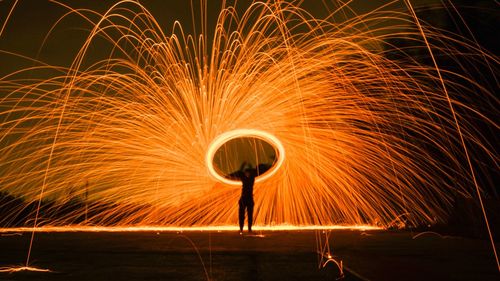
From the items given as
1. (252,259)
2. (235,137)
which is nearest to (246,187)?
(235,137)

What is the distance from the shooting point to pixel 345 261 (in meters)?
11.1

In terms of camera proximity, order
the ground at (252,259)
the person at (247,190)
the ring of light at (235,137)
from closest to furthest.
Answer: the ground at (252,259), the person at (247,190), the ring of light at (235,137)

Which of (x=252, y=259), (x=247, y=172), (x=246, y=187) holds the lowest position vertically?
(x=252, y=259)

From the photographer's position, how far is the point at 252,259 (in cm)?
1159

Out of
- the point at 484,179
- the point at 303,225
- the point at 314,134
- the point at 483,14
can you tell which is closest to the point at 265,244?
the point at 314,134

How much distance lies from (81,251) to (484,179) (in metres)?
15.1

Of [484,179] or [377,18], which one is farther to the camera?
[484,179]

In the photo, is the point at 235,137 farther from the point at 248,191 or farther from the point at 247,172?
the point at 248,191

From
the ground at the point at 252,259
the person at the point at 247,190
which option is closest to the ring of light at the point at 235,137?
the person at the point at 247,190

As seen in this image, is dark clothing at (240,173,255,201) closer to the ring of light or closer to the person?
the person

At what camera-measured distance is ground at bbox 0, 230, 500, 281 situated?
932cm

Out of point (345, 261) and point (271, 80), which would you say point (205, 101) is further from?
point (345, 261)

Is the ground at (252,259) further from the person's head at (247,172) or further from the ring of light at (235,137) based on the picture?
the ring of light at (235,137)

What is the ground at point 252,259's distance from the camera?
9.32 meters
